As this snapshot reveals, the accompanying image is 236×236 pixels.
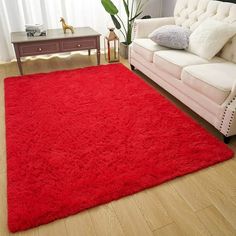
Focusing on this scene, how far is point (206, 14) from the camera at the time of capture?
2.67 metres

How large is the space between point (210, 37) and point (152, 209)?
66.7 inches

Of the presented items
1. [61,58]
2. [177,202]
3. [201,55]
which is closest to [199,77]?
[201,55]

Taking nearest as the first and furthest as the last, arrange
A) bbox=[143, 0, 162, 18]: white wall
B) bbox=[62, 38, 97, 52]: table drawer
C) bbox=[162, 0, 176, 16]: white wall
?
bbox=[62, 38, 97, 52]: table drawer
bbox=[162, 0, 176, 16]: white wall
bbox=[143, 0, 162, 18]: white wall

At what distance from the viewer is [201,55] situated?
2.44m

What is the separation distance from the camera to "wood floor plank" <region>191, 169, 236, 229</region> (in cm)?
142

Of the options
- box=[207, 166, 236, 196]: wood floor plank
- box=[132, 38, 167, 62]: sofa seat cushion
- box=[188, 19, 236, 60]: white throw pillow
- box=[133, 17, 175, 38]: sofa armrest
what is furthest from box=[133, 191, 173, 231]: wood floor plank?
box=[133, 17, 175, 38]: sofa armrest

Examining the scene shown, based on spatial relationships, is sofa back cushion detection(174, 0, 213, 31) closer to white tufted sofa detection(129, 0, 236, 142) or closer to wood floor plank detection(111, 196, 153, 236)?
white tufted sofa detection(129, 0, 236, 142)

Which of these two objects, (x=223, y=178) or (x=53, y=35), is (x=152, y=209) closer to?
(x=223, y=178)

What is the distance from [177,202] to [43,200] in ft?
2.62

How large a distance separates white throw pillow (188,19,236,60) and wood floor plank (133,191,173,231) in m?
1.54

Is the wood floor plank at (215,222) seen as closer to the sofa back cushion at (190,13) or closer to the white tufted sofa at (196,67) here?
the white tufted sofa at (196,67)

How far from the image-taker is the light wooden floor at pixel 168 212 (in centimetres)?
133

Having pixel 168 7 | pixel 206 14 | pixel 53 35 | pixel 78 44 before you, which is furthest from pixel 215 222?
pixel 168 7

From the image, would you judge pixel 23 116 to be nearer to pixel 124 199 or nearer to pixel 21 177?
pixel 21 177
